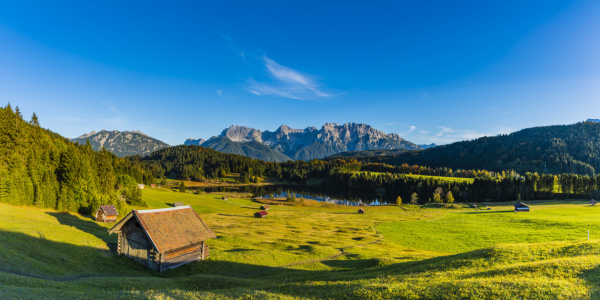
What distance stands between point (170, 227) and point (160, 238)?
2.28 meters

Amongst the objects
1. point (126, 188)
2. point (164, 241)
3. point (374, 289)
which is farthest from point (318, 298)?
point (126, 188)

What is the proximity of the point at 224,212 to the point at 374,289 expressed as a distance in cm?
8228

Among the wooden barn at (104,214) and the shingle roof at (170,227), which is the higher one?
the shingle roof at (170,227)

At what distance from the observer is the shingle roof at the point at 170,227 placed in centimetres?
2861

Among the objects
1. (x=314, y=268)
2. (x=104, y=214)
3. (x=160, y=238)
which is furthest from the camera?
(x=104, y=214)

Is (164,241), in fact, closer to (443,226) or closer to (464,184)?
Result: (443,226)

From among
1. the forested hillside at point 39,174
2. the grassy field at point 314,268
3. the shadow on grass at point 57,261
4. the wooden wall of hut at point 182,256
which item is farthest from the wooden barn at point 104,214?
the wooden wall of hut at point 182,256

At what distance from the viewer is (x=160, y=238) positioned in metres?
28.8

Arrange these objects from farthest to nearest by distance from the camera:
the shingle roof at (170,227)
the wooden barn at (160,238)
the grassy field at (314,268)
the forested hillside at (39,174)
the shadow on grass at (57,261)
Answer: the forested hillside at (39,174) → the wooden barn at (160,238) → the shingle roof at (170,227) → the shadow on grass at (57,261) → the grassy field at (314,268)

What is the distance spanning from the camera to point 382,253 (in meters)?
42.9

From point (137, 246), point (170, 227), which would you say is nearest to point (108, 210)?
point (137, 246)

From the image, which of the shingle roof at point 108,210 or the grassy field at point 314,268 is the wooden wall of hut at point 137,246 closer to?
the grassy field at point 314,268

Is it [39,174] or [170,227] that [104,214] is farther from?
[170,227]

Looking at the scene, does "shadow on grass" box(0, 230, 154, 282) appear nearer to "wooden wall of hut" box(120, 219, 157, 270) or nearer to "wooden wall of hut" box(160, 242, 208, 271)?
"wooden wall of hut" box(120, 219, 157, 270)
